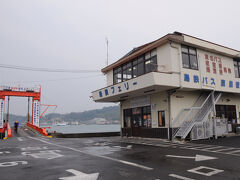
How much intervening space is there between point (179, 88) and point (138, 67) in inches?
196

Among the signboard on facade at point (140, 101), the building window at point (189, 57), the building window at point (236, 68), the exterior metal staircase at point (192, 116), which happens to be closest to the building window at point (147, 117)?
the signboard on facade at point (140, 101)

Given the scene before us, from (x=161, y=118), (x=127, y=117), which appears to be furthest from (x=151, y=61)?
(x=127, y=117)

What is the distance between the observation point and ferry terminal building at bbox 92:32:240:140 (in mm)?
14969

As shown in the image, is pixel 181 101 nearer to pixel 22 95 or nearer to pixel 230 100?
pixel 230 100

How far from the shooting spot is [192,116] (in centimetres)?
1639

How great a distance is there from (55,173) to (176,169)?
153 inches

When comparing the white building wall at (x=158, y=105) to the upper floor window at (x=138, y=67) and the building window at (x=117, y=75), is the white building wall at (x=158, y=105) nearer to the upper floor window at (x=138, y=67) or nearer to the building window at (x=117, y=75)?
the upper floor window at (x=138, y=67)

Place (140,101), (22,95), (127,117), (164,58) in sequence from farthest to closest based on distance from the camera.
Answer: (22,95), (127,117), (140,101), (164,58)

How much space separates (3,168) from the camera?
6.58 meters

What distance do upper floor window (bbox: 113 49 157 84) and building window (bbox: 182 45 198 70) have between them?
2.43 meters

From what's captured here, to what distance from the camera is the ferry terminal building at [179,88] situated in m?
15.0

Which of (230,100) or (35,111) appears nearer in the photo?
(230,100)

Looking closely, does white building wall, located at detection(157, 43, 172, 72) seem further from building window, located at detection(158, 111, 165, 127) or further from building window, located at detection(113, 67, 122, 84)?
building window, located at detection(113, 67, 122, 84)

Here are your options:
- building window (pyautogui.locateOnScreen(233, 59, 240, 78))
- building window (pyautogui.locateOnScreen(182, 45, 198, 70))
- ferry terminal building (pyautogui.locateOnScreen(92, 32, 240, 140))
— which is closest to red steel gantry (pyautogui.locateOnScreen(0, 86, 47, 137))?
ferry terminal building (pyautogui.locateOnScreen(92, 32, 240, 140))
